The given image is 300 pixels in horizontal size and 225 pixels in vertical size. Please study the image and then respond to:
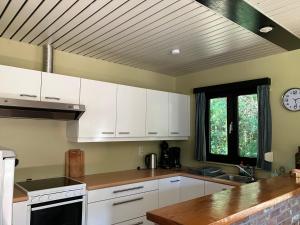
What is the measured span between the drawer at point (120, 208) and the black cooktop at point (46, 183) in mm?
338

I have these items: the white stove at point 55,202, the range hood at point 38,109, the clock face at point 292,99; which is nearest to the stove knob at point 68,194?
the white stove at point 55,202

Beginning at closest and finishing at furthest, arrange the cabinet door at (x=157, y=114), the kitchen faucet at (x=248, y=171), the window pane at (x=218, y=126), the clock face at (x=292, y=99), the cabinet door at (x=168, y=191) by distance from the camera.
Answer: the clock face at (x=292, y=99) → the kitchen faucet at (x=248, y=171) → the cabinet door at (x=168, y=191) → the cabinet door at (x=157, y=114) → the window pane at (x=218, y=126)

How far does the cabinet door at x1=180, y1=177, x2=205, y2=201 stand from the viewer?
3.02m

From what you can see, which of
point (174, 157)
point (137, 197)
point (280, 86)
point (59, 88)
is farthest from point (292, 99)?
point (59, 88)

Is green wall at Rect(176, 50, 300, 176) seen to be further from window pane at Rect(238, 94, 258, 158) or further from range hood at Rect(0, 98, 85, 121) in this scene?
range hood at Rect(0, 98, 85, 121)

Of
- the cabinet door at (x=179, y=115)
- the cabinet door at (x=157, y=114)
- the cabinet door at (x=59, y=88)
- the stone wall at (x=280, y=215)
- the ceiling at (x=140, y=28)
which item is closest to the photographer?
the stone wall at (x=280, y=215)

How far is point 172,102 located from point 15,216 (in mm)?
2388

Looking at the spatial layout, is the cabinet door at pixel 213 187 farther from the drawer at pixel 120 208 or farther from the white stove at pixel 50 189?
the white stove at pixel 50 189

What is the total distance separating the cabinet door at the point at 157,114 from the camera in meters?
3.33

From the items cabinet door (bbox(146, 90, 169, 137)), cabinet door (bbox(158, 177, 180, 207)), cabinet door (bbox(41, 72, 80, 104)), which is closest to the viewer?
cabinet door (bbox(41, 72, 80, 104))


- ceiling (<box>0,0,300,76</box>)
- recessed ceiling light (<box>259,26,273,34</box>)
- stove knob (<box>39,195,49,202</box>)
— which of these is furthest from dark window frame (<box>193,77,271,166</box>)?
stove knob (<box>39,195,49,202</box>)

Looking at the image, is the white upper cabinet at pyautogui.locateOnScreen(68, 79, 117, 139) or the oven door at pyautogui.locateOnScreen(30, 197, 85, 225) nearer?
the oven door at pyautogui.locateOnScreen(30, 197, 85, 225)

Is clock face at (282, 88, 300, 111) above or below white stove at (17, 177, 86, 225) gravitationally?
above

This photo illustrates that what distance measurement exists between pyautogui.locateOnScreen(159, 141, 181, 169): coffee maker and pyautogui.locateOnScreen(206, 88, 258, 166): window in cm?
49
